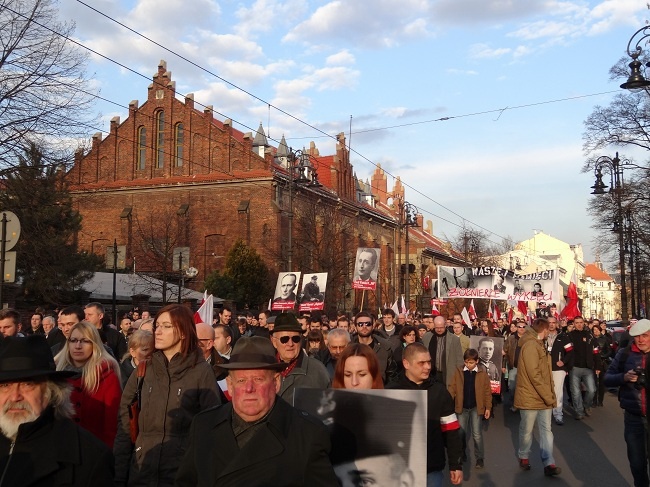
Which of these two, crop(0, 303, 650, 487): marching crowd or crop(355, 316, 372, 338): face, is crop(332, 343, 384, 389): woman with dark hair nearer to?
crop(0, 303, 650, 487): marching crowd

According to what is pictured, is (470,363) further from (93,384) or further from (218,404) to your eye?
(93,384)

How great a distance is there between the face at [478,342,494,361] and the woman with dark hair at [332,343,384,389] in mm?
11025

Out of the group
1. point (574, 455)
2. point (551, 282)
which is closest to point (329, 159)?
point (551, 282)

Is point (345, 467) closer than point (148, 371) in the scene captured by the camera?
Yes

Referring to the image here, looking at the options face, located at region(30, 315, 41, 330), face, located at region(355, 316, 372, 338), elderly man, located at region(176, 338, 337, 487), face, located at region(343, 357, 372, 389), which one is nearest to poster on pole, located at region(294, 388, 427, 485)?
elderly man, located at region(176, 338, 337, 487)

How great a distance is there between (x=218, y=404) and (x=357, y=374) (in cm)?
92

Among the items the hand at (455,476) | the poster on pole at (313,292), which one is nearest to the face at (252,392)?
the hand at (455,476)

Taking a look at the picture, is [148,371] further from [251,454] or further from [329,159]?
[329,159]

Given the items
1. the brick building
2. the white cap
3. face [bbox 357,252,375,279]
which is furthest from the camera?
the brick building

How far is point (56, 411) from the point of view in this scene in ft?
10.3

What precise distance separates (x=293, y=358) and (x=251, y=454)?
11.0ft

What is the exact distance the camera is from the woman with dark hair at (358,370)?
515 centimetres

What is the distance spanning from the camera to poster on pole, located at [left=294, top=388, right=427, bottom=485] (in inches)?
155

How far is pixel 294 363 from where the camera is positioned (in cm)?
648
